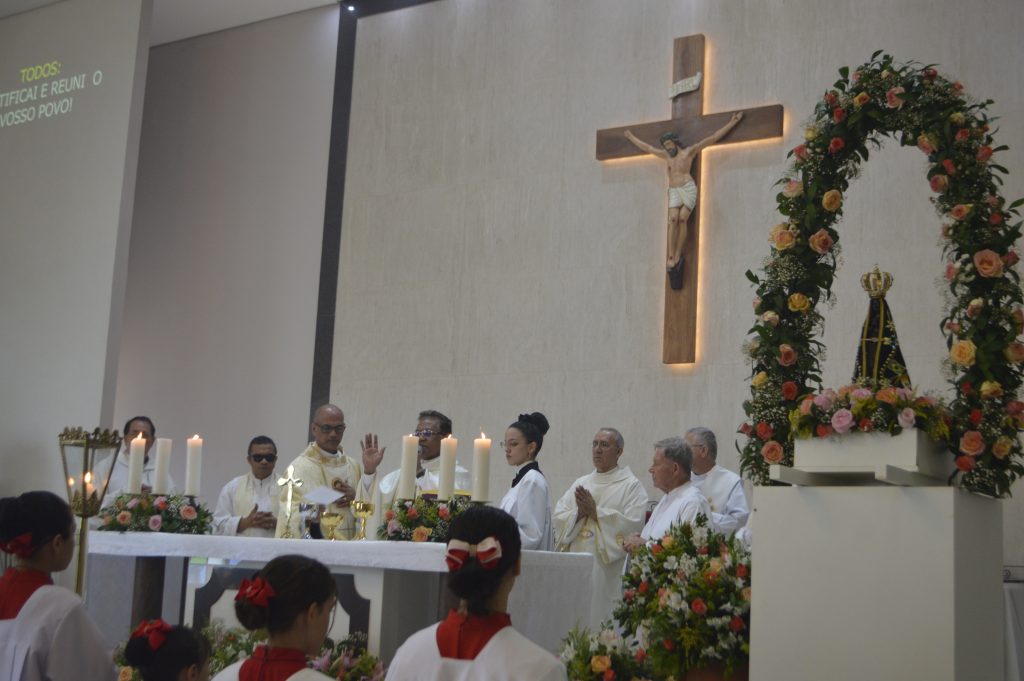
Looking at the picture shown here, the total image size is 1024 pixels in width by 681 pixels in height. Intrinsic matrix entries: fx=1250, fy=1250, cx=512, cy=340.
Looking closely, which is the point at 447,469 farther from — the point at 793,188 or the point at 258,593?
the point at 258,593

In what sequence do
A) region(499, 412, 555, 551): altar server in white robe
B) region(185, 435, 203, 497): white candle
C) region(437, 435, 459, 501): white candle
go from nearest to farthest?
region(437, 435, 459, 501): white candle < region(185, 435, 203, 497): white candle < region(499, 412, 555, 551): altar server in white robe

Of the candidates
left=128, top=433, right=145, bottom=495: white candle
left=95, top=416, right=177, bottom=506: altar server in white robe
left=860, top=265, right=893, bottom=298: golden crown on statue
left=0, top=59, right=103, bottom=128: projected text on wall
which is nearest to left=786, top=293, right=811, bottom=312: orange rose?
left=860, top=265, right=893, bottom=298: golden crown on statue

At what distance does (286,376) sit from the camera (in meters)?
10.3

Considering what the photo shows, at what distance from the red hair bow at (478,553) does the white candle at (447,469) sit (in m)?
2.51

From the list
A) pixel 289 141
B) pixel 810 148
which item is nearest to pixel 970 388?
pixel 810 148

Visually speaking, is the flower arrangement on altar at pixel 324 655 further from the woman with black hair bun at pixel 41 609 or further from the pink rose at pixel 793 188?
the pink rose at pixel 793 188

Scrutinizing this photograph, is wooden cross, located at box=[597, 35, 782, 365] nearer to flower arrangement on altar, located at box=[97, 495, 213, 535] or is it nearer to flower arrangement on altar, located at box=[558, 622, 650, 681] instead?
flower arrangement on altar, located at box=[97, 495, 213, 535]

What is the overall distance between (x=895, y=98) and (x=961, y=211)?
52cm

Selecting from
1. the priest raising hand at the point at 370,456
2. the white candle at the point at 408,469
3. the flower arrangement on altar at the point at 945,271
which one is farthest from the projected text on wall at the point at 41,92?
the flower arrangement on altar at the point at 945,271

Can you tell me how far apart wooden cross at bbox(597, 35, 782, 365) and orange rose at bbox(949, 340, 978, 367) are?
4.12 meters

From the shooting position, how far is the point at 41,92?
10523mm

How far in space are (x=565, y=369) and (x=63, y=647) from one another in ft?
18.6

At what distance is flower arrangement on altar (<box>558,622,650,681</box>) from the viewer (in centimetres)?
464

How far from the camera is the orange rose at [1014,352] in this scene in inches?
167
